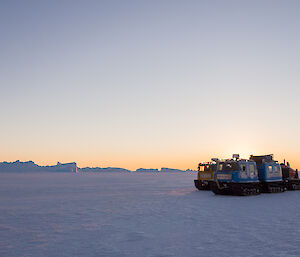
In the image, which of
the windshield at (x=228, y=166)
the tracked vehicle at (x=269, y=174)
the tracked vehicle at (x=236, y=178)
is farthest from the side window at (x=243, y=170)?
the tracked vehicle at (x=269, y=174)

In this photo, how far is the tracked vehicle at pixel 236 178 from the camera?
24.2 metres

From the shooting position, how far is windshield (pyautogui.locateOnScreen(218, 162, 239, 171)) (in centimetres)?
2466

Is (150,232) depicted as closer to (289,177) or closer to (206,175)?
(206,175)

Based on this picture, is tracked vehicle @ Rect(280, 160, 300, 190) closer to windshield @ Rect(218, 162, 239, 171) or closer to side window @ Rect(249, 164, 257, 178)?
side window @ Rect(249, 164, 257, 178)

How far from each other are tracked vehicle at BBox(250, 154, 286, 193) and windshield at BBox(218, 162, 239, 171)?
335 cm

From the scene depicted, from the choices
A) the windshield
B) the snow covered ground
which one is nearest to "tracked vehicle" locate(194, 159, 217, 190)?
the windshield

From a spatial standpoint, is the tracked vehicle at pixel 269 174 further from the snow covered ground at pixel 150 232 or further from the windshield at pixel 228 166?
the snow covered ground at pixel 150 232

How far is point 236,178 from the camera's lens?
79.3ft

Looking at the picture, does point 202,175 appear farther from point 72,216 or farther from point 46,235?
point 46,235

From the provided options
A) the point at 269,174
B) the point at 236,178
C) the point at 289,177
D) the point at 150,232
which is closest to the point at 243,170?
the point at 236,178

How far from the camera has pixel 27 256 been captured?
26.5 ft

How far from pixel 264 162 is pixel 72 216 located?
684 inches

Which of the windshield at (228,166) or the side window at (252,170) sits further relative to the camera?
the side window at (252,170)

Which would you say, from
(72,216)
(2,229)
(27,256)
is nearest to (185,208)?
(72,216)
